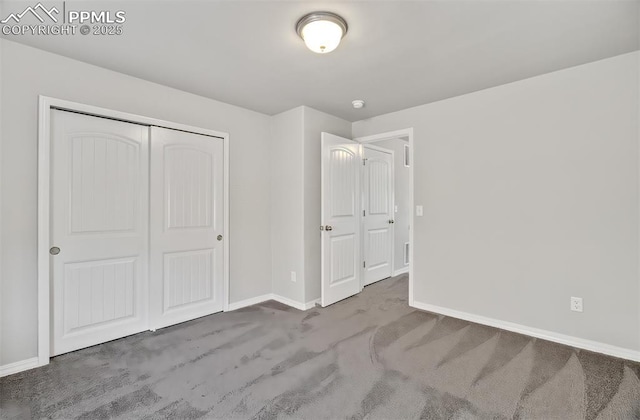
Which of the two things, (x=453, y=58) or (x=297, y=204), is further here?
(x=297, y=204)

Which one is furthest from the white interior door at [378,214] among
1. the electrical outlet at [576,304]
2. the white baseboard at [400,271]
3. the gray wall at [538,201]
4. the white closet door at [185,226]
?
the electrical outlet at [576,304]

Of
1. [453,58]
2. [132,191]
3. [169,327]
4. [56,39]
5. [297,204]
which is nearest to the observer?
[56,39]

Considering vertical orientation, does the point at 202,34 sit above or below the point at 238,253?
above

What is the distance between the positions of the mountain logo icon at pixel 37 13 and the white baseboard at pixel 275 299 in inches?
114

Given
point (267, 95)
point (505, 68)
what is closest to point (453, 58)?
point (505, 68)

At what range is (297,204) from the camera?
3.56 meters

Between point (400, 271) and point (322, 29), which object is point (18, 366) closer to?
point (322, 29)

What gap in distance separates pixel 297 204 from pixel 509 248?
2.25 m

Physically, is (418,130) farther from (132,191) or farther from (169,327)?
(169,327)

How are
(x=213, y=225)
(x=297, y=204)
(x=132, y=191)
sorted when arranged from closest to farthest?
(x=132, y=191) < (x=213, y=225) < (x=297, y=204)

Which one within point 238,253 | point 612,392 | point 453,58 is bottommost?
point 612,392

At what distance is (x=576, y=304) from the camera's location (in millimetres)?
2557

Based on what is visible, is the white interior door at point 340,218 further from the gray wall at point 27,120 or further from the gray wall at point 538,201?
the gray wall at point 27,120

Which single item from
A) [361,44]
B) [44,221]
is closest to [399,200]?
[361,44]
